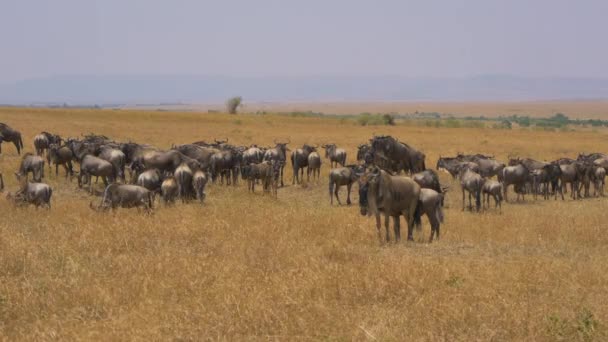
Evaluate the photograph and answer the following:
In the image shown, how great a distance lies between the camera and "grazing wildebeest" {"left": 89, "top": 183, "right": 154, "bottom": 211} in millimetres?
16359

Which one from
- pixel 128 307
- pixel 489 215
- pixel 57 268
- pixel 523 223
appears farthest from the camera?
pixel 489 215

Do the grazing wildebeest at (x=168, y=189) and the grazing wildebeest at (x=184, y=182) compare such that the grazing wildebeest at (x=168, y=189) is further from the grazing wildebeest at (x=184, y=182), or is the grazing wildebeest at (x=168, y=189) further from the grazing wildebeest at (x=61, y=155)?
the grazing wildebeest at (x=61, y=155)

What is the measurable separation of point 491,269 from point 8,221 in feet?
37.0

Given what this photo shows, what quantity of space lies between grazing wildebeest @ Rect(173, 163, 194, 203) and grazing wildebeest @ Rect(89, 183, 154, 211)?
154 inches

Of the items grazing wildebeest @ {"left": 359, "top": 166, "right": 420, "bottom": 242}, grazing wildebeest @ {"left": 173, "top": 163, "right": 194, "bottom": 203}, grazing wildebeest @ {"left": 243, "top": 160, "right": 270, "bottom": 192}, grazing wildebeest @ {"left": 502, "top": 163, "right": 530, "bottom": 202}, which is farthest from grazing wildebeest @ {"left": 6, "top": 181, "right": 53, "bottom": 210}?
grazing wildebeest @ {"left": 502, "top": 163, "right": 530, "bottom": 202}

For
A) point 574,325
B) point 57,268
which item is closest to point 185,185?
point 57,268

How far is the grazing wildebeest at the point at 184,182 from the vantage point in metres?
20.7

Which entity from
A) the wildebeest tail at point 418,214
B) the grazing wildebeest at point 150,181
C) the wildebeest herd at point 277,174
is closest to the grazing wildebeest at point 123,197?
the wildebeest herd at point 277,174

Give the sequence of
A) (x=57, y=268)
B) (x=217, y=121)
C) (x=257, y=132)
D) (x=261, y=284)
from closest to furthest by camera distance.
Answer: (x=261, y=284)
(x=57, y=268)
(x=257, y=132)
(x=217, y=121)

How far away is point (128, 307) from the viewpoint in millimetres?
9094

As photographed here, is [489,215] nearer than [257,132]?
Yes

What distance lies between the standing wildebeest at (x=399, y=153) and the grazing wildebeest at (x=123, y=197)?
438 inches

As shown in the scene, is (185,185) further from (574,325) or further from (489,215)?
(574,325)

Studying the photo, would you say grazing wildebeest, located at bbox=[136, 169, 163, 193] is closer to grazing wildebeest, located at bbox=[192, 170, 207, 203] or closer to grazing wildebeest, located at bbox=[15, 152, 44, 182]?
grazing wildebeest, located at bbox=[192, 170, 207, 203]
